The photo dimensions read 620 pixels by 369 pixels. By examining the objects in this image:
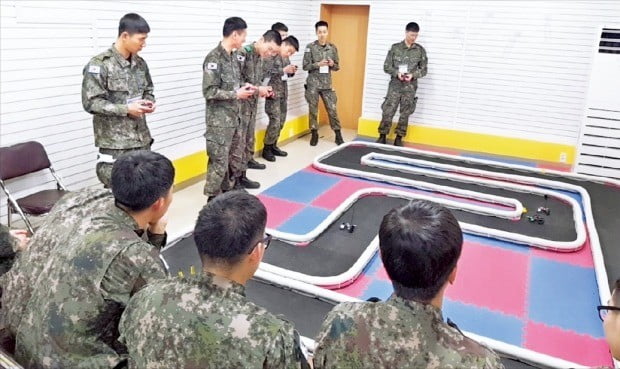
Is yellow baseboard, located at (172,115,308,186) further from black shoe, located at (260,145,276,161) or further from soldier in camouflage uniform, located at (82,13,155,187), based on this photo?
soldier in camouflage uniform, located at (82,13,155,187)

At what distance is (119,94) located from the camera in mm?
4031

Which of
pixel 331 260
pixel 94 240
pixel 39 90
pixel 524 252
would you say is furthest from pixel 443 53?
pixel 94 240

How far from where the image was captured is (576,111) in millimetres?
7543

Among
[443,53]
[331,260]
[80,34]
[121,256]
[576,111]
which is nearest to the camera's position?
[121,256]

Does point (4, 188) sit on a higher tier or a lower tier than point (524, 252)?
higher

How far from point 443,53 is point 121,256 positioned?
749cm

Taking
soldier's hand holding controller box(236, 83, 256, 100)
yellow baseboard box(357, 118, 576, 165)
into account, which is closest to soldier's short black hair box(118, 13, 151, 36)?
soldier's hand holding controller box(236, 83, 256, 100)

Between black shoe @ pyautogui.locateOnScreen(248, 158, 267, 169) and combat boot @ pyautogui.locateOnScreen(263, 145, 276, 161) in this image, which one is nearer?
black shoe @ pyautogui.locateOnScreen(248, 158, 267, 169)

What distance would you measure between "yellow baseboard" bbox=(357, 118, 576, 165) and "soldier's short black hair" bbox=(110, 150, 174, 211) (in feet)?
23.3

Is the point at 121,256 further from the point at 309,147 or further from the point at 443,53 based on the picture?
the point at 443,53

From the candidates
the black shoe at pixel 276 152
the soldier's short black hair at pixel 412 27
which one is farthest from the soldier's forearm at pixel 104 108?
the soldier's short black hair at pixel 412 27

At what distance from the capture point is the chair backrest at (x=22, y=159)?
390cm

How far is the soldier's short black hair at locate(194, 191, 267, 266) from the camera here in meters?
1.61

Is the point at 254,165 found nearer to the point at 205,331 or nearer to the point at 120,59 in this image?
the point at 120,59
